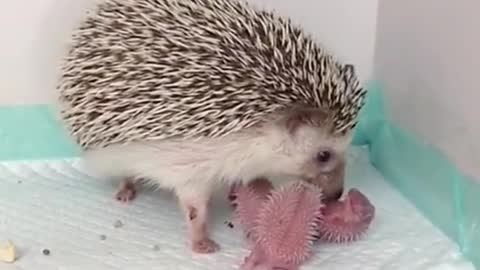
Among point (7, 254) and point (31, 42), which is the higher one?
point (31, 42)

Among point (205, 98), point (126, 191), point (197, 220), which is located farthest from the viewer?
point (126, 191)

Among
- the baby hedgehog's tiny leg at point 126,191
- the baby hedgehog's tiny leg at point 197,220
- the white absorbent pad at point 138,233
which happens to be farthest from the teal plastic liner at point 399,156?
the baby hedgehog's tiny leg at point 197,220

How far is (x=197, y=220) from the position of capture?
1.62 m

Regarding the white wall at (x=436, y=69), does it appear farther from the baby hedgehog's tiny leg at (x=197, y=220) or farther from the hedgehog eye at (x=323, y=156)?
the baby hedgehog's tiny leg at (x=197, y=220)

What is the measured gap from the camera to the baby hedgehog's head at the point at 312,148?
5.00 feet

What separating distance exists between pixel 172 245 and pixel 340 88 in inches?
14.3

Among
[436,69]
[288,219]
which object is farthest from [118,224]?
[436,69]

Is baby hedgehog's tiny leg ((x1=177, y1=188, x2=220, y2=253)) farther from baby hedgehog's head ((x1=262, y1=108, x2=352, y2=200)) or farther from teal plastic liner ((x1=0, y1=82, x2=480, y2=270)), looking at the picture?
teal plastic liner ((x1=0, y1=82, x2=480, y2=270))

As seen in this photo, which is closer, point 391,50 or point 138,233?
point 138,233

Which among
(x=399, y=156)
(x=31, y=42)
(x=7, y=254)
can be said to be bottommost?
(x=399, y=156)

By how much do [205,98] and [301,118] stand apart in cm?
14

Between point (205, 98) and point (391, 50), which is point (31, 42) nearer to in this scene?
point (205, 98)

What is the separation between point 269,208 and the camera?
1.54 meters

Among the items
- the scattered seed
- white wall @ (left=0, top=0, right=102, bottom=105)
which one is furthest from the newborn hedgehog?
white wall @ (left=0, top=0, right=102, bottom=105)
